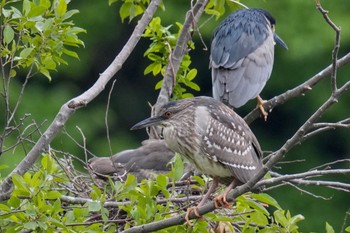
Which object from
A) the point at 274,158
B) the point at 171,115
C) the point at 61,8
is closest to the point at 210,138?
the point at 171,115

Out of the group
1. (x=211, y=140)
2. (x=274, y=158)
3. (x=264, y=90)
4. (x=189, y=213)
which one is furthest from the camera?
(x=264, y=90)

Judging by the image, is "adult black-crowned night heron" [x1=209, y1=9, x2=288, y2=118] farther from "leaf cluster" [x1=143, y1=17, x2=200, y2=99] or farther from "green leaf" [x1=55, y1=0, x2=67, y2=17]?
"green leaf" [x1=55, y1=0, x2=67, y2=17]

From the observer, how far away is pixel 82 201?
16.0ft

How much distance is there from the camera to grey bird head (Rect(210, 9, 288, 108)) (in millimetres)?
7105

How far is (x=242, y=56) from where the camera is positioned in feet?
25.0

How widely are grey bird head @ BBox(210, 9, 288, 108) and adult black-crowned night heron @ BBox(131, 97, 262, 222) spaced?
1685 mm

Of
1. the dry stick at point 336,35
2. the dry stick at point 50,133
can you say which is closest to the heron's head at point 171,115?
the dry stick at point 50,133

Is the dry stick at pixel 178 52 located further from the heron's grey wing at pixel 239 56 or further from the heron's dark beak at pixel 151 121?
the heron's grey wing at pixel 239 56

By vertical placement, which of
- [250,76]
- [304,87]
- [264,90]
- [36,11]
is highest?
[36,11]

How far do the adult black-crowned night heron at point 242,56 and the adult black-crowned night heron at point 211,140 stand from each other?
131cm

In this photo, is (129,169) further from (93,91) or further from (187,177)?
(93,91)

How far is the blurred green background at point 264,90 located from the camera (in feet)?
52.2

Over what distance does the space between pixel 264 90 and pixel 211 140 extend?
12.5 metres

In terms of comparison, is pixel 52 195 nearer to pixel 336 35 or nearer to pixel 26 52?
pixel 26 52
